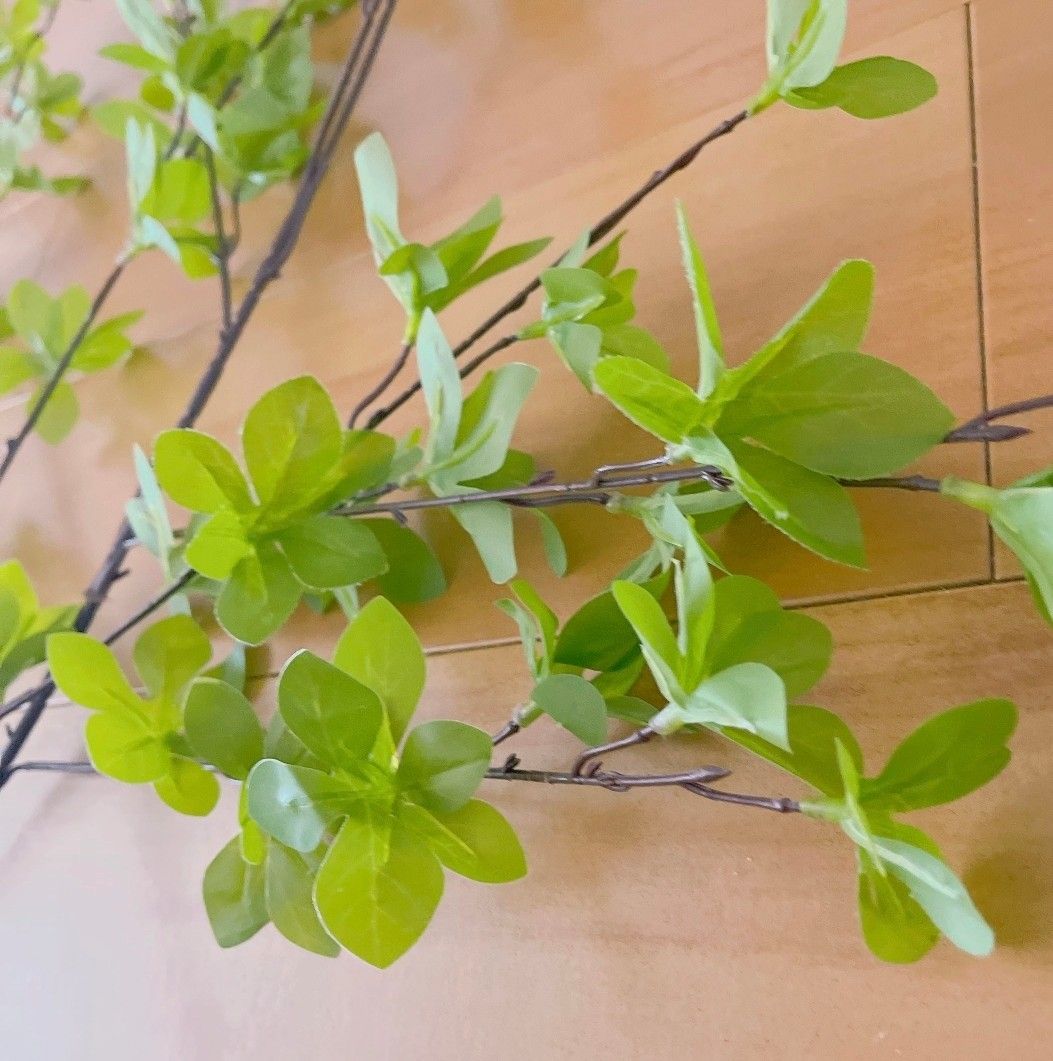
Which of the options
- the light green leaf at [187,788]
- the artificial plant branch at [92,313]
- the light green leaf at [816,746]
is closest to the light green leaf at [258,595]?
the light green leaf at [187,788]

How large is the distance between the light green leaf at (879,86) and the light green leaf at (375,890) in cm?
34

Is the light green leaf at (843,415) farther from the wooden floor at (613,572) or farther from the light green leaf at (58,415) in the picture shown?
the light green leaf at (58,415)

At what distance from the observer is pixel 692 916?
417mm

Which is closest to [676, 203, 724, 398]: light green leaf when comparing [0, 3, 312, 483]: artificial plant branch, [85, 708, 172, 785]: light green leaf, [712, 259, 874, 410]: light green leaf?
[712, 259, 874, 410]: light green leaf

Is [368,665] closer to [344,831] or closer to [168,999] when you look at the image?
[344,831]

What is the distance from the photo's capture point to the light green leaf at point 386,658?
0.35 metres

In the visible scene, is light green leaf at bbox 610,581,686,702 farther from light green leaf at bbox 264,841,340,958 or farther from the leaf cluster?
the leaf cluster

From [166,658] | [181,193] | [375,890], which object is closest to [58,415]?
[181,193]

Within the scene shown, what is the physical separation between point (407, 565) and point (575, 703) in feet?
0.56

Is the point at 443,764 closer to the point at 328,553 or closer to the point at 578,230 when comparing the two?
the point at 328,553

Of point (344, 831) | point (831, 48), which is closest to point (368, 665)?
point (344, 831)

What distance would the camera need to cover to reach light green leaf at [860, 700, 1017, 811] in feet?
1.04

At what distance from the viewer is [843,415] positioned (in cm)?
30

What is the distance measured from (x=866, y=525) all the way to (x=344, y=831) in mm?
258
